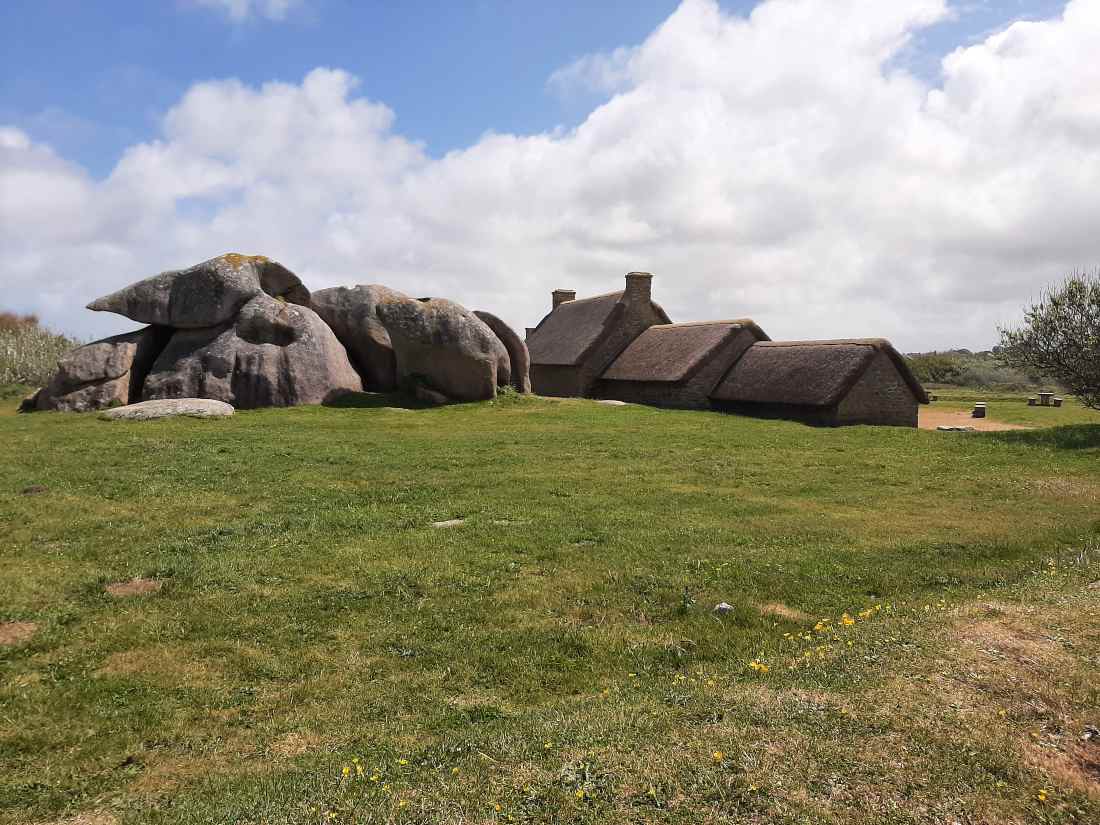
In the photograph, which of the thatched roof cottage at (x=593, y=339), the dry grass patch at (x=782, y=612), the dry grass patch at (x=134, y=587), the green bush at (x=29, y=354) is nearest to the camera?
the dry grass patch at (x=782, y=612)

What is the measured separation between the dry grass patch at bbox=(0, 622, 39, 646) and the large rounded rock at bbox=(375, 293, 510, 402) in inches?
951

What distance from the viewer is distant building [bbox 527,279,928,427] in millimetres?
32219

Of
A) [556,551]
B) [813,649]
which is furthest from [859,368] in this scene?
[813,649]

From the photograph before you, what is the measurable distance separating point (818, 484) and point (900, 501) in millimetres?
1870

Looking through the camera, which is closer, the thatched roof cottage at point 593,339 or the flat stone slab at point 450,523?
the flat stone slab at point 450,523

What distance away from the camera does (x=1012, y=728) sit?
5688mm

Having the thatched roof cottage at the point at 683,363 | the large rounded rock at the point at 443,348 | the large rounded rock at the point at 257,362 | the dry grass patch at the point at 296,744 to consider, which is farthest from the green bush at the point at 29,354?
the dry grass patch at the point at 296,744

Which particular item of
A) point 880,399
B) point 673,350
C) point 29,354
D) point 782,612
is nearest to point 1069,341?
A: point 880,399

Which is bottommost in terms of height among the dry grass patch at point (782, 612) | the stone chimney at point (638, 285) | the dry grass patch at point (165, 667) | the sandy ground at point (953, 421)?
the dry grass patch at point (165, 667)

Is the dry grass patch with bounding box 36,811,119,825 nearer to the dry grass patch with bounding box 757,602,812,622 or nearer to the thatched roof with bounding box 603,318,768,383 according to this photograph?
the dry grass patch with bounding box 757,602,812,622

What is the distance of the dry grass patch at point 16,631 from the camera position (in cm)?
803

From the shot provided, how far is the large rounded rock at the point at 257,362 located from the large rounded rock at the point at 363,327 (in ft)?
8.09

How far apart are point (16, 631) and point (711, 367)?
33.1 metres

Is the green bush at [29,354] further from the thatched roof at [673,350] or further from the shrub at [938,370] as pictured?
the shrub at [938,370]
